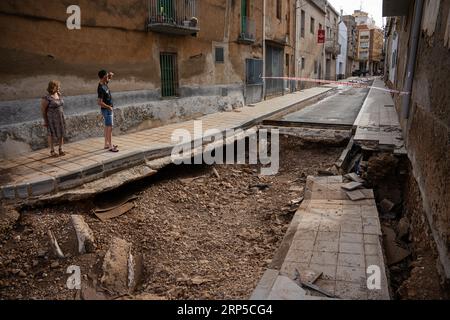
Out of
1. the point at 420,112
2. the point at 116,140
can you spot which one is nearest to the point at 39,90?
the point at 116,140

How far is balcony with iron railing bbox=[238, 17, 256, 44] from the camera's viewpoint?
14.3 m

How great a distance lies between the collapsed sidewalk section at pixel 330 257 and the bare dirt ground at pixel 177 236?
1.36 ft

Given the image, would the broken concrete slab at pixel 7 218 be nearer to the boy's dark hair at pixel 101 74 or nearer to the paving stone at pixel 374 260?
the boy's dark hair at pixel 101 74

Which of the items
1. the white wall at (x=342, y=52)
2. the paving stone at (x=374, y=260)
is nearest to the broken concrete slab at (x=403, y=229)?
the paving stone at (x=374, y=260)

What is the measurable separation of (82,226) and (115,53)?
17.1ft

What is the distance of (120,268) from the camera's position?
4195mm

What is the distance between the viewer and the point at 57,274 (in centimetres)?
407

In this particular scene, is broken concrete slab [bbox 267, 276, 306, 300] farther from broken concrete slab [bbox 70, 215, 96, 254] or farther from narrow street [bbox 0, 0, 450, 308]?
broken concrete slab [bbox 70, 215, 96, 254]

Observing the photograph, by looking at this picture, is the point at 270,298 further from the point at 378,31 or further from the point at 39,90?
the point at 378,31

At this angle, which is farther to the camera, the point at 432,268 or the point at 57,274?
the point at 57,274

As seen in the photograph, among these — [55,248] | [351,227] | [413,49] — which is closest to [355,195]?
[351,227]

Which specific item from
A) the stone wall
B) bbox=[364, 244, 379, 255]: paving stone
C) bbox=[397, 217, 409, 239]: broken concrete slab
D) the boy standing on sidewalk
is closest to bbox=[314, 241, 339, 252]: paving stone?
bbox=[364, 244, 379, 255]: paving stone

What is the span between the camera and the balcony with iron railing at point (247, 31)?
14312 millimetres

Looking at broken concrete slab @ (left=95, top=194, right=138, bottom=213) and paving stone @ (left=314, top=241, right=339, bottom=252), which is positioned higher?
paving stone @ (left=314, top=241, right=339, bottom=252)
